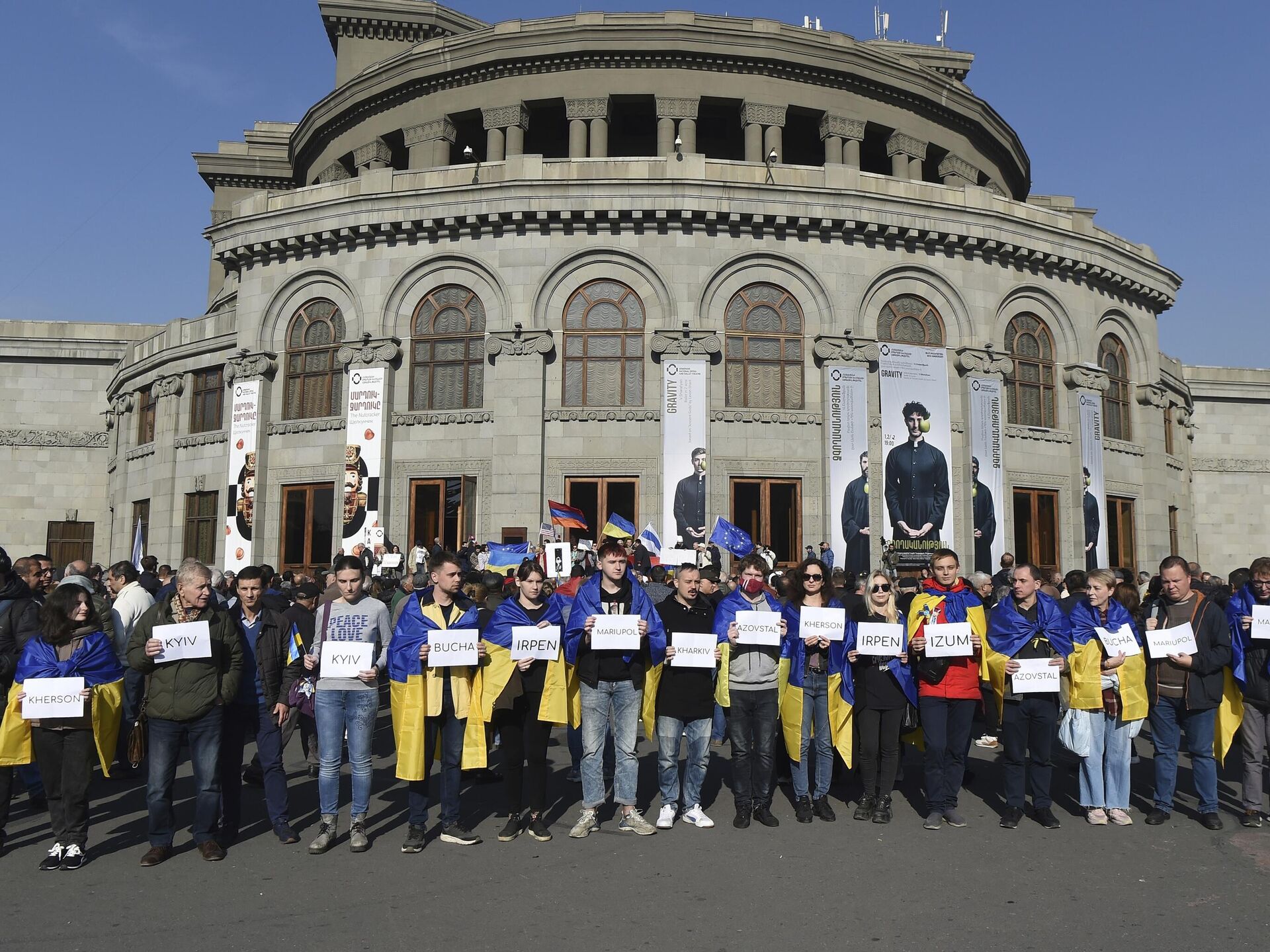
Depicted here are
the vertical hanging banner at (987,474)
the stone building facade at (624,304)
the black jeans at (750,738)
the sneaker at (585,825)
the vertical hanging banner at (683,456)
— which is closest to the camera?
the sneaker at (585,825)

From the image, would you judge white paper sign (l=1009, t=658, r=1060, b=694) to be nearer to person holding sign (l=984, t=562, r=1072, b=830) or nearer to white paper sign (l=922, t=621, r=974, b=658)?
person holding sign (l=984, t=562, r=1072, b=830)

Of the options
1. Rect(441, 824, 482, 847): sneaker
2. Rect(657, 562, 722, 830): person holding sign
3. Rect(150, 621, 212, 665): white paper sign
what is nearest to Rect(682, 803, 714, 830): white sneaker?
Rect(657, 562, 722, 830): person holding sign

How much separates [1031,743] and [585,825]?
3888mm

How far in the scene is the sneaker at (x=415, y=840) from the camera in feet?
25.3

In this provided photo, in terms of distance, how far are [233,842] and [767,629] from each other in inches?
182

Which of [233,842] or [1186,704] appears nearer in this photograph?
[233,842]

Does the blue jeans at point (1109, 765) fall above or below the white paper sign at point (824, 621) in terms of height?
below

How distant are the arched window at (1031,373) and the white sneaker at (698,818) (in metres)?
22.1

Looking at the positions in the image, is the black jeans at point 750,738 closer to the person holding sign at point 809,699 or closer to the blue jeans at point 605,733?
the person holding sign at point 809,699

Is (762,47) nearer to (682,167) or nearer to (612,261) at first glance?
(682,167)

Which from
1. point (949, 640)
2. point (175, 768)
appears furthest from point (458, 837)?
point (949, 640)

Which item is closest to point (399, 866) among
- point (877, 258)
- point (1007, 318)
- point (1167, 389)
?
point (877, 258)

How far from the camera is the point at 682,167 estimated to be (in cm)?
2544

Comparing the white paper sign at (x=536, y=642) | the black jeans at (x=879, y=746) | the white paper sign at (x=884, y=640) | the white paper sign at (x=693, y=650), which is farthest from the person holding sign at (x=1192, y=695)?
the white paper sign at (x=536, y=642)
